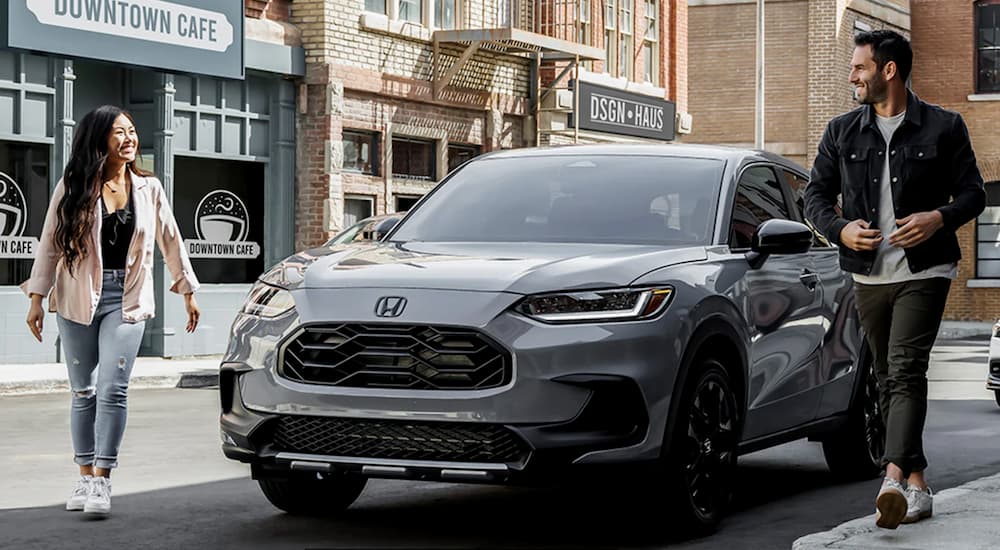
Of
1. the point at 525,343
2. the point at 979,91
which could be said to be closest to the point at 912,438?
the point at 525,343

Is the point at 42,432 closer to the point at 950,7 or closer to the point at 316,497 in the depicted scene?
the point at 316,497

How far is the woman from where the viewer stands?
27.4 feet

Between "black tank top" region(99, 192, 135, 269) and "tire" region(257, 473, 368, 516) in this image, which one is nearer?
"tire" region(257, 473, 368, 516)

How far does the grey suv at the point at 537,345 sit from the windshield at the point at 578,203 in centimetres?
Answer: 1

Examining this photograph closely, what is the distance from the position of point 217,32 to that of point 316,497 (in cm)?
1560

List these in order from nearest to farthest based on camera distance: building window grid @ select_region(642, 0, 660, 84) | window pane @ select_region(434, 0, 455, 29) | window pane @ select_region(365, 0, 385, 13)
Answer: window pane @ select_region(365, 0, 385, 13) → window pane @ select_region(434, 0, 455, 29) → building window grid @ select_region(642, 0, 660, 84)

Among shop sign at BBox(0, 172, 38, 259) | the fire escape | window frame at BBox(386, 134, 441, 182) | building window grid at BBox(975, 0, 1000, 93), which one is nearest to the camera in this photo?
shop sign at BBox(0, 172, 38, 259)

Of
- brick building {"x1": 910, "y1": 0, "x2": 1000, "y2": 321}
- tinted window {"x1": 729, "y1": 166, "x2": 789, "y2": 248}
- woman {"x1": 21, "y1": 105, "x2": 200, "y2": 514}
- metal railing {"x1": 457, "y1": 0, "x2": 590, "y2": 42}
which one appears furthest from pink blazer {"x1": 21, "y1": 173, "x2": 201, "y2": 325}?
brick building {"x1": 910, "y1": 0, "x2": 1000, "y2": 321}

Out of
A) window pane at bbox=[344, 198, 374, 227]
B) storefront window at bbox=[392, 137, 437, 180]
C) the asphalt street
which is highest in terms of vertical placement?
storefront window at bbox=[392, 137, 437, 180]

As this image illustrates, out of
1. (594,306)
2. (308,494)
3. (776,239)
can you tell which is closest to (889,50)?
(776,239)

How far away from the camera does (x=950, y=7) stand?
4369 cm

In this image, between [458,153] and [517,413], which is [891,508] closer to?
[517,413]

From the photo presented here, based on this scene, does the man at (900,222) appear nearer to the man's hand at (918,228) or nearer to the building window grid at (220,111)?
the man's hand at (918,228)

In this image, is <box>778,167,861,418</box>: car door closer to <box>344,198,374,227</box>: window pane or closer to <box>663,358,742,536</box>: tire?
<box>663,358,742,536</box>: tire
